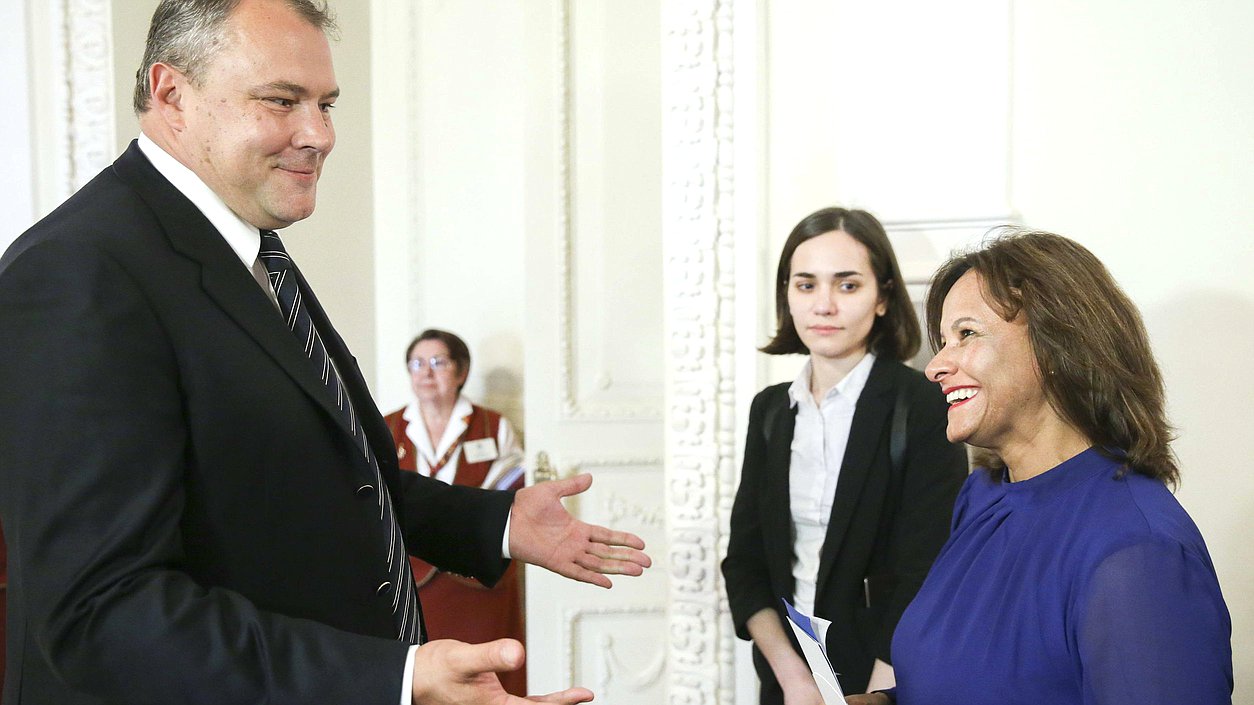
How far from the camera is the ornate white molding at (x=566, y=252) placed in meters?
4.08

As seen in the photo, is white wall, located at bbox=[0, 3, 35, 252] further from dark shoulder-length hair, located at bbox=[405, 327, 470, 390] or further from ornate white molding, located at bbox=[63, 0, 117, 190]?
dark shoulder-length hair, located at bbox=[405, 327, 470, 390]

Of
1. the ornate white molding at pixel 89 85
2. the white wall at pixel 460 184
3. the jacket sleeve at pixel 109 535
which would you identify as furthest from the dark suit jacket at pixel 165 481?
the white wall at pixel 460 184

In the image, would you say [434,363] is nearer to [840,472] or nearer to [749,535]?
[749,535]

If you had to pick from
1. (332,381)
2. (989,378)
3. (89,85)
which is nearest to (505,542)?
(332,381)

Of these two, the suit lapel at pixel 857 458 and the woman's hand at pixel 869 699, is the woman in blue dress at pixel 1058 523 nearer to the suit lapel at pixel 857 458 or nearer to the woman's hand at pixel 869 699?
the woman's hand at pixel 869 699

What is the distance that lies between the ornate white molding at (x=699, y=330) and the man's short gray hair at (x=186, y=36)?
1.40 metres

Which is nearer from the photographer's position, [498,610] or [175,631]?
[175,631]

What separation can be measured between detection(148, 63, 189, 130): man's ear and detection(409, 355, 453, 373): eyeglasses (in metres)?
3.64

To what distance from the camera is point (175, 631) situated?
124 cm

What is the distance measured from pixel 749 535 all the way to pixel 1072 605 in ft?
3.95

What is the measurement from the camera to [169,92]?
1524 mm

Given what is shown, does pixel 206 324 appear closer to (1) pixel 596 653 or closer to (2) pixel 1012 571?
(2) pixel 1012 571

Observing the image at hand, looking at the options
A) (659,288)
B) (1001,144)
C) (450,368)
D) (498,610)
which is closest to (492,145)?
(450,368)

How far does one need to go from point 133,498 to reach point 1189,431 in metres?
2.10
